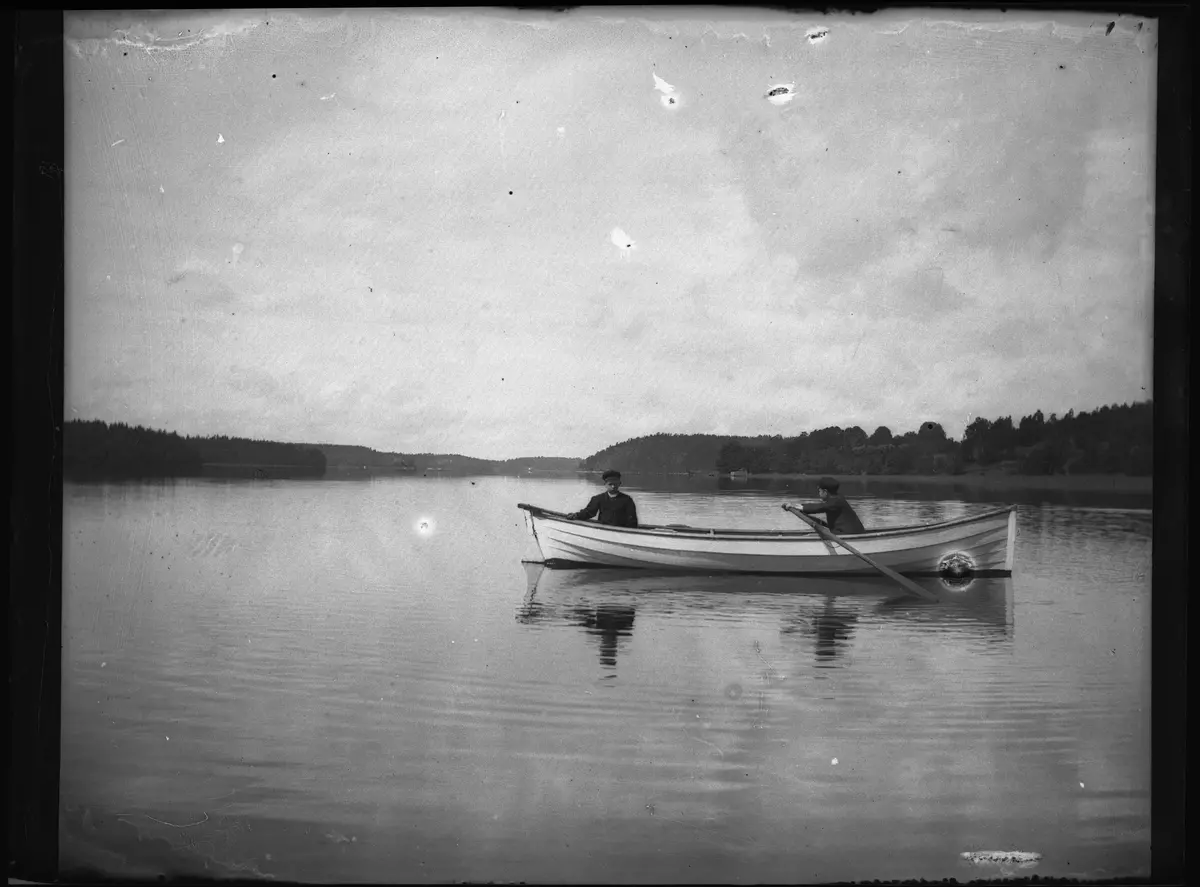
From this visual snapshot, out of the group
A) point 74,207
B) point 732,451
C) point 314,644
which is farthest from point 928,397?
point 74,207

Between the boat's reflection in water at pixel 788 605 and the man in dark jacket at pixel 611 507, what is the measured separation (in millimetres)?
369

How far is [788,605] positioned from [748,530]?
0.66m

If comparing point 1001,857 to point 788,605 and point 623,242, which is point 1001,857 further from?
point 623,242

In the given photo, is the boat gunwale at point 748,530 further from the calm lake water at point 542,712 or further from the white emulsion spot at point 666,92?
the white emulsion spot at point 666,92

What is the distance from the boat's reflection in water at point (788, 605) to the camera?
2867mm

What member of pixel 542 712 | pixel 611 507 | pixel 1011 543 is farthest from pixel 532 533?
pixel 1011 543

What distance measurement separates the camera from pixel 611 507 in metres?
3.14

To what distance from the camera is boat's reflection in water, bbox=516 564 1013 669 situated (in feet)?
9.41

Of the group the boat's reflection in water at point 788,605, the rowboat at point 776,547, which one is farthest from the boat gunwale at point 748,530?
the boat's reflection in water at point 788,605

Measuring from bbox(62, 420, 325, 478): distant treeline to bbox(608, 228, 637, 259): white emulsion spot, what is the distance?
153 cm

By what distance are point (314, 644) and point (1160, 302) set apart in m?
3.67

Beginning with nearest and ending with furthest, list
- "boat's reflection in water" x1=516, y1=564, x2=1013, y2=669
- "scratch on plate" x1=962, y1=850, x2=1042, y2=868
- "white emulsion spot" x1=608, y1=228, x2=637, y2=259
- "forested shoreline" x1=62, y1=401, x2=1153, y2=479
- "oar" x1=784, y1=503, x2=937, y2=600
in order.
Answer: "scratch on plate" x1=962, y1=850, x2=1042, y2=868 → "forested shoreline" x1=62, y1=401, x2=1153, y2=479 → "white emulsion spot" x1=608, y1=228, x2=637, y2=259 → "boat's reflection in water" x1=516, y1=564, x2=1013, y2=669 → "oar" x1=784, y1=503, x2=937, y2=600

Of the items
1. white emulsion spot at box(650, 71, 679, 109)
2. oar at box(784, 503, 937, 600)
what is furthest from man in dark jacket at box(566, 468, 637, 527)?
white emulsion spot at box(650, 71, 679, 109)

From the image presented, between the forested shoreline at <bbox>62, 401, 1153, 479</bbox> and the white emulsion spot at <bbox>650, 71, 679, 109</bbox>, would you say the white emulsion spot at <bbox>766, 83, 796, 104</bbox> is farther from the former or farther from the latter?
the forested shoreline at <bbox>62, 401, 1153, 479</bbox>
